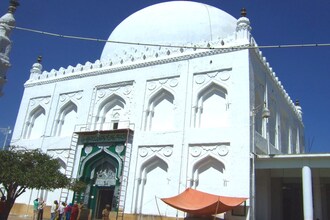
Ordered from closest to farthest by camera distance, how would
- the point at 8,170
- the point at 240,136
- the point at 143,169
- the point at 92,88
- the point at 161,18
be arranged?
the point at 8,170 → the point at 240,136 → the point at 143,169 → the point at 92,88 → the point at 161,18

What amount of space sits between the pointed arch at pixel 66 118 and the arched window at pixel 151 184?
537cm

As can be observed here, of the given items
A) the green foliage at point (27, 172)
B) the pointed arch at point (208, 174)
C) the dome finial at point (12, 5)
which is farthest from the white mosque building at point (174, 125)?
the dome finial at point (12, 5)

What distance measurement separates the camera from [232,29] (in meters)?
19.5

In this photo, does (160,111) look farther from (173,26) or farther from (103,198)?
(173,26)

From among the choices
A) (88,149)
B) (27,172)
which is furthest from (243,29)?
(27,172)

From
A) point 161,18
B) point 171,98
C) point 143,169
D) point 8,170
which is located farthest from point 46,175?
point 161,18

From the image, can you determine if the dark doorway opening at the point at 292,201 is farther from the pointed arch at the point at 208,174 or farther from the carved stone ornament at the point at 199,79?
the carved stone ornament at the point at 199,79

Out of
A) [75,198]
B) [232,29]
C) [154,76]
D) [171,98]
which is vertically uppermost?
[232,29]

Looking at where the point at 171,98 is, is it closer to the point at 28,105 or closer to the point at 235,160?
the point at 235,160

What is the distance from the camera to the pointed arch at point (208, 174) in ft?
44.5

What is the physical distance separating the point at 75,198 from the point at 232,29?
11992 mm

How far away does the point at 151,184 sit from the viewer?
1496 cm

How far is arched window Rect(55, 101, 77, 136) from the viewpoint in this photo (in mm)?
18297

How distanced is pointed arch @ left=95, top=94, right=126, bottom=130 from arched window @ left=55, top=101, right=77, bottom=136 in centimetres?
163
